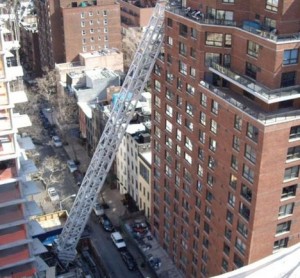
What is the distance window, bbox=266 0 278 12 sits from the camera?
43.5 m

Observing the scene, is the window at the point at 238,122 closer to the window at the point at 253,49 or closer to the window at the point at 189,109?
the window at the point at 253,49

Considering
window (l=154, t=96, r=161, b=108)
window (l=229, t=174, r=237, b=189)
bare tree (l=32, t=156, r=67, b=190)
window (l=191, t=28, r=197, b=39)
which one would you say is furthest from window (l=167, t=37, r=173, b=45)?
bare tree (l=32, t=156, r=67, b=190)

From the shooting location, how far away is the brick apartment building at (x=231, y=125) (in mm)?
42906

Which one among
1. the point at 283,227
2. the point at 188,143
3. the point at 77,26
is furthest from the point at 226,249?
the point at 77,26

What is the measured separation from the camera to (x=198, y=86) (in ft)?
165

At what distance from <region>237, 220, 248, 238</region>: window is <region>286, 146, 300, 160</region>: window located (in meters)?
7.96

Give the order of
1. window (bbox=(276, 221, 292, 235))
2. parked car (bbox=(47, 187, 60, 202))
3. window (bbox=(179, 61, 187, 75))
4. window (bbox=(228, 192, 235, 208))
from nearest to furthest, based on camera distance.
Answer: window (bbox=(276, 221, 292, 235)), window (bbox=(228, 192, 235, 208)), window (bbox=(179, 61, 187, 75)), parked car (bbox=(47, 187, 60, 202))

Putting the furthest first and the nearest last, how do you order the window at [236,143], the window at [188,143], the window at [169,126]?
the window at [169,126], the window at [188,143], the window at [236,143]

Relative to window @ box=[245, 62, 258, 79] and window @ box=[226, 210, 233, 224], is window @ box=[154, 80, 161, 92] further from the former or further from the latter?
window @ box=[226, 210, 233, 224]

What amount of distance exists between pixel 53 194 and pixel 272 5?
53279mm

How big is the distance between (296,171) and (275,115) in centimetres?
651

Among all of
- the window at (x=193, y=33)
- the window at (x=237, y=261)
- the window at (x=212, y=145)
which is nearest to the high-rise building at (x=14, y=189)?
the window at (x=193, y=33)

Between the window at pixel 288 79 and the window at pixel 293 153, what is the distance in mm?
5690

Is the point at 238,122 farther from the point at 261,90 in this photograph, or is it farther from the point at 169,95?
the point at 169,95
